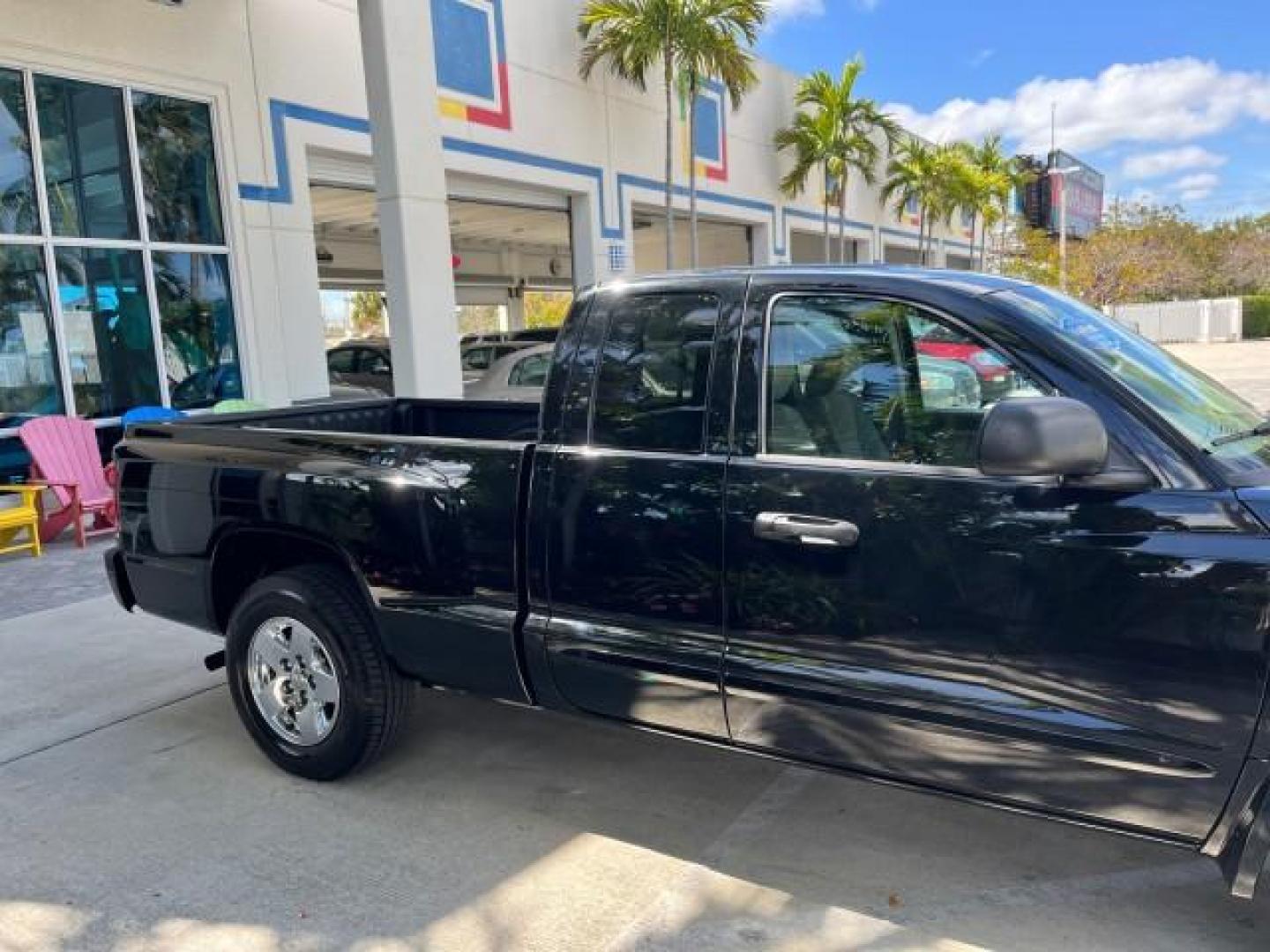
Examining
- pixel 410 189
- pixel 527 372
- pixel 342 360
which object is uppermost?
pixel 410 189

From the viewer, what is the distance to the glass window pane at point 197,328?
10.1 metres

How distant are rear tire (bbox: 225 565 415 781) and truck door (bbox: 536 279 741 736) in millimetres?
821

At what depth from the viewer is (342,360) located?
57.6 feet

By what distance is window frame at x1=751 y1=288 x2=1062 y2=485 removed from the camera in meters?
2.56

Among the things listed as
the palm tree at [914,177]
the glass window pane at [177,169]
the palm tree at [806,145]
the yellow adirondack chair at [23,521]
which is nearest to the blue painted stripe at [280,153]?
the glass window pane at [177,169]

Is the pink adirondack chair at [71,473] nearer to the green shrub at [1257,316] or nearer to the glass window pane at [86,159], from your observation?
the glass window pane at [86,159]

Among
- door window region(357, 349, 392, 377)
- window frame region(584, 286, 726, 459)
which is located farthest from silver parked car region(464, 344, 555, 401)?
window frame region(584, 286, 726, 459)

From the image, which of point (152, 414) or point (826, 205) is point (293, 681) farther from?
point (826, 205)

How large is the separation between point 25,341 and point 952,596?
928cm

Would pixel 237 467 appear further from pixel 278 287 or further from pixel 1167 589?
pixel 278 287

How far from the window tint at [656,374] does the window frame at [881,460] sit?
182 millimetres

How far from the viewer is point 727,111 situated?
61.9ft

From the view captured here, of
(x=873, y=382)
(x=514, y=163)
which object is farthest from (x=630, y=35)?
(x=873, y=382)

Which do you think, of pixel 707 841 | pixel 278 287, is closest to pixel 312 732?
pixel 707 841
